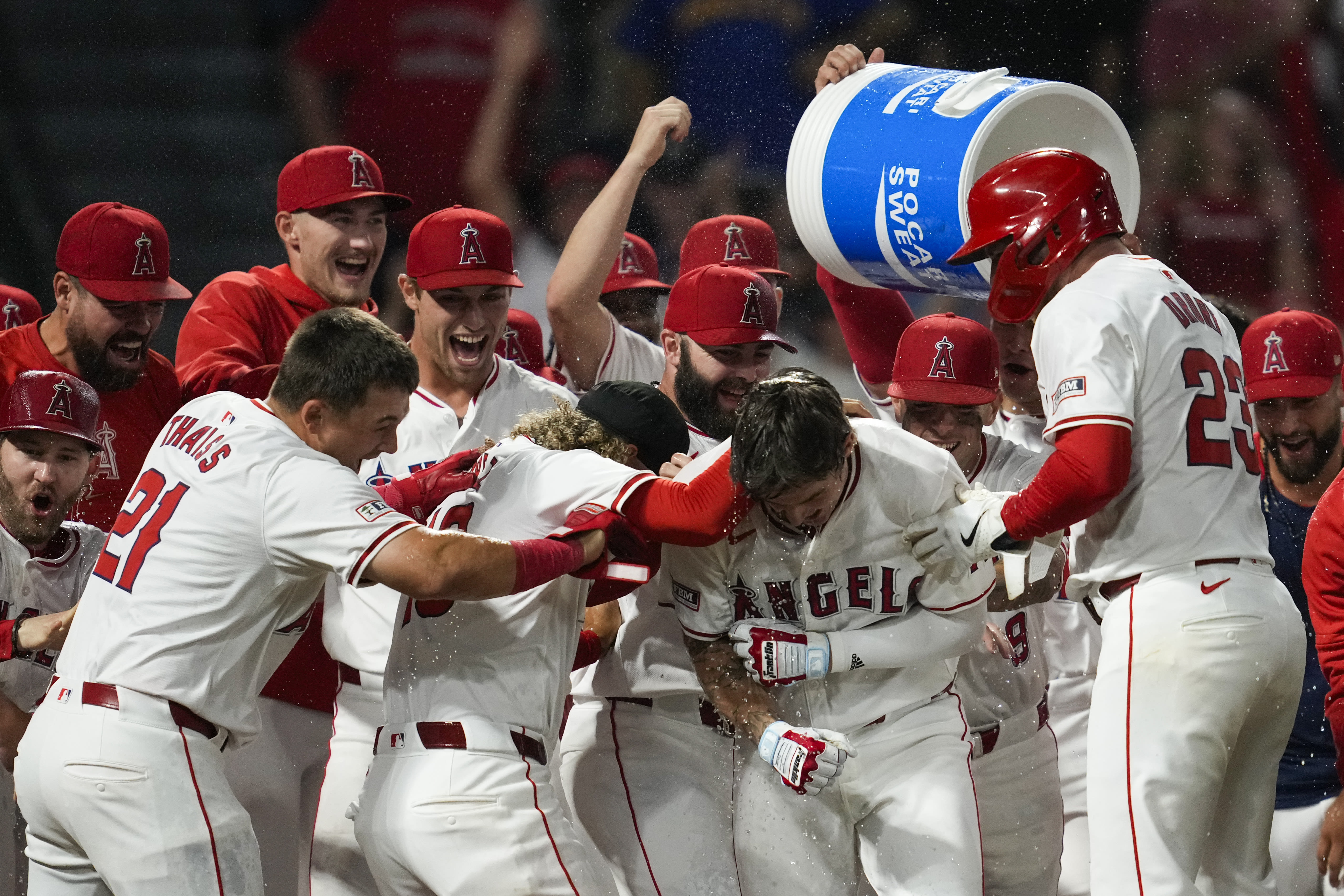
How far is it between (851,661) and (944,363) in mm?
1103

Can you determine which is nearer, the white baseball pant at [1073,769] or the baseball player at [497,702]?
the baseball player at [497,702]

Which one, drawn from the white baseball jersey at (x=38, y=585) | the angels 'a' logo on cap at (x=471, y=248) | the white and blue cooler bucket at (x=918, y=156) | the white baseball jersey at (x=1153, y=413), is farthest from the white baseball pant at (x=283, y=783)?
the white baseball jersey at (x=1153, y=413)

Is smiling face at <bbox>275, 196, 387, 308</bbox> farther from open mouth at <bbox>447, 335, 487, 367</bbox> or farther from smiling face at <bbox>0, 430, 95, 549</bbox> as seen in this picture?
smiling face at <bbox>0, 430, 95, 549</bbox>

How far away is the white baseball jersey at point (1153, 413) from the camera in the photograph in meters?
2.97

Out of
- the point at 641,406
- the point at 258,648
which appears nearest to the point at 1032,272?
the point at 641,406

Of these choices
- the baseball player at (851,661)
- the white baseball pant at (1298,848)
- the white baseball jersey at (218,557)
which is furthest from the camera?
the white baseball pant at (1298,848)

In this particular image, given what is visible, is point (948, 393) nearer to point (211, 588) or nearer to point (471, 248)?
point (471, 248)

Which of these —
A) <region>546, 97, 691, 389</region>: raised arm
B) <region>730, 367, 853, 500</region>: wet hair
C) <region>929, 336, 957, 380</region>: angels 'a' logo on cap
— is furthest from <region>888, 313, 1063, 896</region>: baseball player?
<region>546, 97, 691, 389</region>: raised arm

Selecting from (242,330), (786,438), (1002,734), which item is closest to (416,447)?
(242,330)

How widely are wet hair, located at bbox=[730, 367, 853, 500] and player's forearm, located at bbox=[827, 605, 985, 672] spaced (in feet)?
1.39

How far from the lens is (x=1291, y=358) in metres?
4.54

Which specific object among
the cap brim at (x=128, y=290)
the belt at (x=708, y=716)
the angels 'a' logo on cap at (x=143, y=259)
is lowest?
the belt at (x=708, y=716)

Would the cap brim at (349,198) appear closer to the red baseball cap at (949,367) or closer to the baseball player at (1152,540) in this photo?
the red baseball cap at (949,367)

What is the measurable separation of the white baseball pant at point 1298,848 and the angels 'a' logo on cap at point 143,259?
358cm
